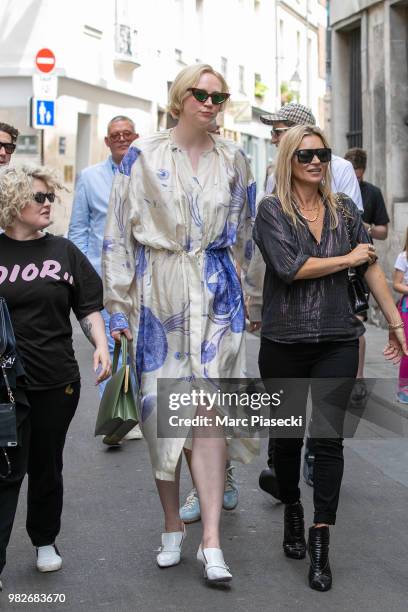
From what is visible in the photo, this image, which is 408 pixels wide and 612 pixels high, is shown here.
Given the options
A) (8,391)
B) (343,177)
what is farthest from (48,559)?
(343,177)

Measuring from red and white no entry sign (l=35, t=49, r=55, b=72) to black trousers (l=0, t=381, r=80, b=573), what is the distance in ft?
60.0

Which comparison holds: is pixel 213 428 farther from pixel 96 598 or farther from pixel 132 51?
pixel 132 51

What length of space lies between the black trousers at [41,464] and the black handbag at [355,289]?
47.3 inches

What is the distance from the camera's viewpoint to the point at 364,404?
9664 millimetres

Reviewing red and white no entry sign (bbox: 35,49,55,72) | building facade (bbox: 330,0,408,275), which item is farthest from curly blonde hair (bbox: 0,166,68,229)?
red and white no entry sign (bbox: 35,49,55,72)

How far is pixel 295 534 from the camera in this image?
5441mm

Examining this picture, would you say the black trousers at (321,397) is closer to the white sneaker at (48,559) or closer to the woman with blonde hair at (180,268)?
the woman with blonde hair at (180,268)

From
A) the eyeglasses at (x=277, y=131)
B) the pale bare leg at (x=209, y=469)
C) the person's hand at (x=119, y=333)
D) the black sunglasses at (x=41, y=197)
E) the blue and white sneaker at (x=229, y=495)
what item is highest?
the eyeglasses at (x=277, y=131)

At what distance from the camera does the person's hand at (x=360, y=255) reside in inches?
202

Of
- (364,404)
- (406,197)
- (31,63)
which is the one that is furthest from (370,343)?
(31,63)

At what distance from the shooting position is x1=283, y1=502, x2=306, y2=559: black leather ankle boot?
542cm

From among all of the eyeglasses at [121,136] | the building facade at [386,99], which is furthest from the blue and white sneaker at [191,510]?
the building facade at [386,99]

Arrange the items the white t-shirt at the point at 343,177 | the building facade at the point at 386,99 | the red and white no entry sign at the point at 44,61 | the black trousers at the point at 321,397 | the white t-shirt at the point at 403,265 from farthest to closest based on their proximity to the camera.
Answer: the red and white no entry sign at the point at 44,61, the building facade at the point at 386,99, the white t-shirt at the point at 403,265, the white t-shirt at the point at 343,177, the black trousers at the point at 321,397

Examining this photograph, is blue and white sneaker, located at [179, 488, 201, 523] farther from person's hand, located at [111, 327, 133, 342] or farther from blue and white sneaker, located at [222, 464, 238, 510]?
person's hand, located at [111, 327, 133, 342]
